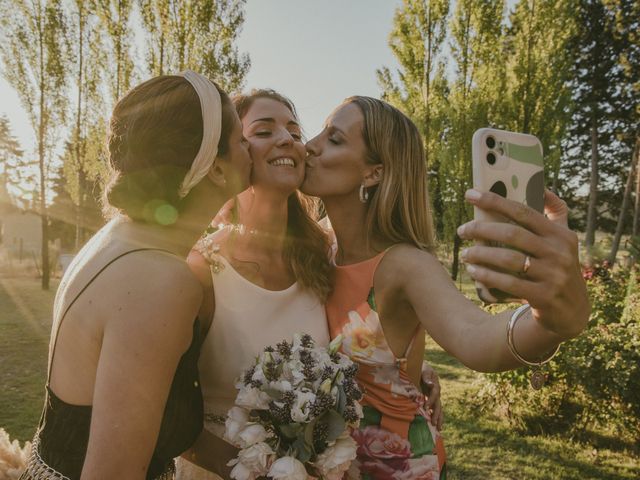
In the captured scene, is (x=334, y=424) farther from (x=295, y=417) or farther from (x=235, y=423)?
(x=235, y=423)

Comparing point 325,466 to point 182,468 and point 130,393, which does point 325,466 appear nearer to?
point 130,393

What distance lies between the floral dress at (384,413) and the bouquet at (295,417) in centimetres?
43

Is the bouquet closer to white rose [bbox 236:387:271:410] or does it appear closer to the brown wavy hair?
white rose [bbox 236:387:271:410]

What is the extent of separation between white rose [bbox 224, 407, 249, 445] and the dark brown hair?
86 centimetres

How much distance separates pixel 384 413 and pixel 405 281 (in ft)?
2.32

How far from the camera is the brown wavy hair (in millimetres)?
2699

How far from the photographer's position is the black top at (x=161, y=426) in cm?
154

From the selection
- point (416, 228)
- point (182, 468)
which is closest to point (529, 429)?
point (416, 228)

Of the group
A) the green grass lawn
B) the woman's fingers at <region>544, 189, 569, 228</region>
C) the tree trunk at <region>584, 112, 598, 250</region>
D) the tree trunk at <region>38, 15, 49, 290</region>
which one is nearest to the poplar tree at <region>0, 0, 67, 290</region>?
the tree trunk at <region>38, 15, 49, 290</region>

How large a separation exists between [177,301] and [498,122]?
18.2 meters

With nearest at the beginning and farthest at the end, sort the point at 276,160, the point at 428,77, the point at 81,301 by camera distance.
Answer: the point at 81,301 < the point at 276,160 < the point at 428,77

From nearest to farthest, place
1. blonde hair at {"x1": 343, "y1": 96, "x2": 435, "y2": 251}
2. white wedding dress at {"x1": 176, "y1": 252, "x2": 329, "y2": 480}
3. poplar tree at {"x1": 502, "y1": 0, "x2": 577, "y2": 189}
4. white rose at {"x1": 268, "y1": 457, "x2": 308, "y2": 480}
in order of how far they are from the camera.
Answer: white rose at {"x1": 268, "y1": 457, "x2": 308, "y2": 480}
white wedding dress at {"x1": 176, "y1": 252, "x2": 329, "y2": 480}
blonde hair at {"x1": 343, "y1": 96, "x2": 435, "y2": 251}
poplar tree at {"x1": 502, "y1": 0, "x2": 577, "y2": 189}

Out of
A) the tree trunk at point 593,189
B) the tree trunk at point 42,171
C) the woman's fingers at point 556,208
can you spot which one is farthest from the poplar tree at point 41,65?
the tree trunk at point 593,189

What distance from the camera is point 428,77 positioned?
54.9 ft
